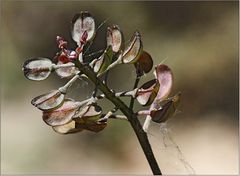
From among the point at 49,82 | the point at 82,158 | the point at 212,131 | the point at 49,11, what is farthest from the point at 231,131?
the point at 49,11

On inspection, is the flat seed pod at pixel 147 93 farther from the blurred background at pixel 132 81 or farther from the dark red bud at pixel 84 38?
the blurred background at pixel 132 81

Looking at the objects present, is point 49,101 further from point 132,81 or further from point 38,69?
point 132,81

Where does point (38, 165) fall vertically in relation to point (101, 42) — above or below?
below

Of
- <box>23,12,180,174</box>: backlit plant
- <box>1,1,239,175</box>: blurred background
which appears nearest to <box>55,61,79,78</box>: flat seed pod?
<box>23,12,180,174</box>: backlit plant

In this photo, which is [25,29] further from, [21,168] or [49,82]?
[21,168]

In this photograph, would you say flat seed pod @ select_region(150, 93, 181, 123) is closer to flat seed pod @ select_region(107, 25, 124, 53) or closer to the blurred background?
flat seed pod @ select_region(107, 25, 124, 53)

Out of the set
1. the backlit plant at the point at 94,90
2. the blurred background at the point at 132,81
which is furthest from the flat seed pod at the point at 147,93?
the blurred background at the point at 132,81

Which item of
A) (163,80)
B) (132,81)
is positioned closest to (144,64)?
(163,80)

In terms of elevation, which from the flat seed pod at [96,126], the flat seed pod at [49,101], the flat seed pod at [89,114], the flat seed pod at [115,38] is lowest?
the flat seed pod at [96,126]
